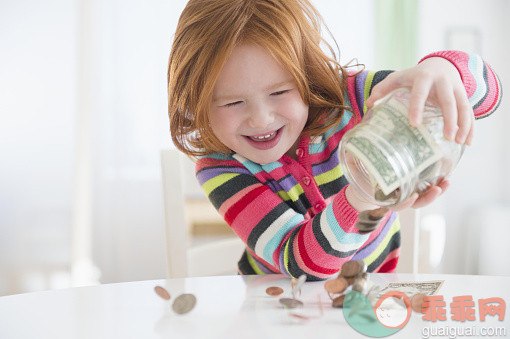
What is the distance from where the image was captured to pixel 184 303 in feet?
1.69

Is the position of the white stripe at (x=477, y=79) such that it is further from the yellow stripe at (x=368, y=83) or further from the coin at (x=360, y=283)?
the coin at (x=360, y=283)

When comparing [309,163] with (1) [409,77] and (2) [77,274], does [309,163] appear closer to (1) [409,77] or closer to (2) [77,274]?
(1) [409,77]

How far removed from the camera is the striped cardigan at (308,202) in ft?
2.06

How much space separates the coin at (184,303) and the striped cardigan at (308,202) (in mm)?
170

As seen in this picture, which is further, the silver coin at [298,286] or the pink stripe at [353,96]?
the pink stripe at [353,96]

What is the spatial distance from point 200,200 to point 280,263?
1.28 metres

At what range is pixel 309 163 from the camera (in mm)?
818

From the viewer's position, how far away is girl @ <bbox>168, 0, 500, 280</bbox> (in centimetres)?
62

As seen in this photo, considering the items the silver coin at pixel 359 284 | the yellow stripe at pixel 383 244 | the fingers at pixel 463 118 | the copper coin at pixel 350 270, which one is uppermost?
the fingers at pixel 463 118

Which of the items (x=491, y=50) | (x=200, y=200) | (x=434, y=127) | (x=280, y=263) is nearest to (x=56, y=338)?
(x=280, y=263)

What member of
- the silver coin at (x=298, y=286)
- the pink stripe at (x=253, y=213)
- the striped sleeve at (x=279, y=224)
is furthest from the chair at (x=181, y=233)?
the silver coin at (x=298, y=286)

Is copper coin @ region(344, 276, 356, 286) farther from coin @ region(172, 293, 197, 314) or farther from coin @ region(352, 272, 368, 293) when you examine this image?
coin @ region(172, 293, 197, 314)

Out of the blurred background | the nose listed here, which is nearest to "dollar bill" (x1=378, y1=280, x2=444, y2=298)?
the nose

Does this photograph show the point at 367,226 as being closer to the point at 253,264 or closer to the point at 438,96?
the point at 438,96
